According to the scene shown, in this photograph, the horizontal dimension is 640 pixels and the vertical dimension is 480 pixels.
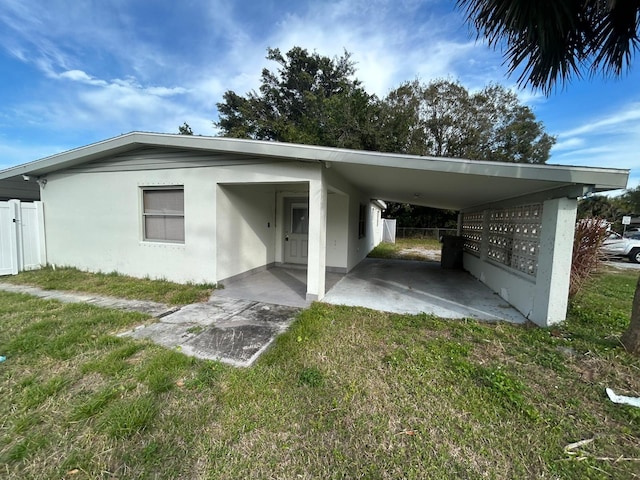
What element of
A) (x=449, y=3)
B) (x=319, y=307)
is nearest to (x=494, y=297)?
(x=319, y=307)

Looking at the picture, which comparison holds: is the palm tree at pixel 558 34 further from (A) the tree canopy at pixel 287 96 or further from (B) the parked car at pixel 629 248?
(A) the tree canopy at pixel 287 96

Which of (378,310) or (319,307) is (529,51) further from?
(319,307)

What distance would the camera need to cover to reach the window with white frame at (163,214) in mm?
6062

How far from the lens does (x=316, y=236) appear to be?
16.0ft

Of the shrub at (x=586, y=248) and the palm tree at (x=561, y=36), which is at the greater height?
the palm tree at (x=561, y=36)

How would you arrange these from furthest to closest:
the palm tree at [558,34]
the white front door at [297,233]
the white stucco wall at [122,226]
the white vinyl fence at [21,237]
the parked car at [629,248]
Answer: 1. the parked car at [629,248]
2. the white front door at [297,233]
3. the white vinyl fence at [21,237]
4. the white stucco wall at [122,226]
5. the palm tree at [558,34]

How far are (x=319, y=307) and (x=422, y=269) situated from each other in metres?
5.63

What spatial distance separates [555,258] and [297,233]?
5.94m

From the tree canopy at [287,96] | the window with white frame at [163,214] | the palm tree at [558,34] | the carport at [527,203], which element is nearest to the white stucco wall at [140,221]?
the window with white frame at [163,214]

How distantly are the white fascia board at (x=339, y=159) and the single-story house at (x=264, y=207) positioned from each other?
0.02 m

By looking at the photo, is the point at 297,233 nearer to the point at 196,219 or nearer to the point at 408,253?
the point at 196,219

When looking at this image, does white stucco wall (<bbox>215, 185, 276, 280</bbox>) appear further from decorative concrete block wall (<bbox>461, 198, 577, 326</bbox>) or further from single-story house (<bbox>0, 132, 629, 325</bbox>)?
decorative concrete block wall (<bbox>461, 198, 577, 326</bbox>)

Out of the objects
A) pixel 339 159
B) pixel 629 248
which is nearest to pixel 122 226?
pixel 339 159

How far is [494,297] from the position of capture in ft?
18.9
